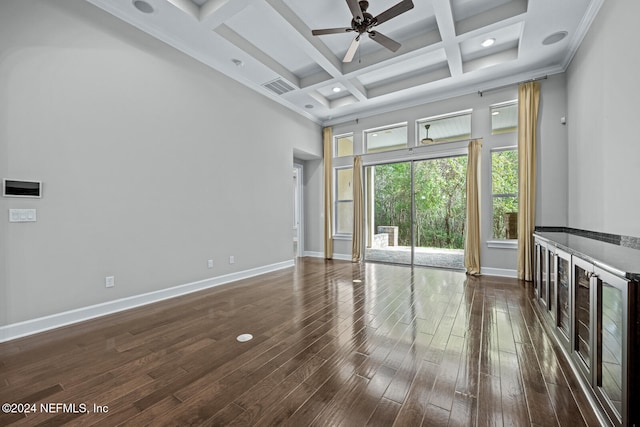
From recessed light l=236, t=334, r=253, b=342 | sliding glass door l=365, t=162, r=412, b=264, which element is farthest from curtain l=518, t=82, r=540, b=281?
recessed light l=236, t=334, r=253, b=342

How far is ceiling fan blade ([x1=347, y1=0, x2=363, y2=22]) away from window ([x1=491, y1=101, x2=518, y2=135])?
11.2 ft

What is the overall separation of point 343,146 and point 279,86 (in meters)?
2.42

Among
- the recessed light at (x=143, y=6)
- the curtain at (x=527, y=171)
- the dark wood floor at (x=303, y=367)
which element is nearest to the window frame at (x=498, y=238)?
the curtain at (x=527, y=171)

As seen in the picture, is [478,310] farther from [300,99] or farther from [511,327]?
[300,99]

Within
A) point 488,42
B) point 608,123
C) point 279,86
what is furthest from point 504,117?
Answer: point 279,86

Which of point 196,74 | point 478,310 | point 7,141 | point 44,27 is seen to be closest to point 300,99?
point 196,74

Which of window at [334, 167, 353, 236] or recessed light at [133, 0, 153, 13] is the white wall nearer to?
window at [334, 167, 353, 236]

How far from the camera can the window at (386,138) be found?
603 cm

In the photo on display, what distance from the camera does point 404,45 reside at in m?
4.12

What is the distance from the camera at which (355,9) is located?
299 centimetres

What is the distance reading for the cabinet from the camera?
124 cm

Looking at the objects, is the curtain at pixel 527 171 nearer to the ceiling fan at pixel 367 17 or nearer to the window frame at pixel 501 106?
the window frame at pixel 501 106

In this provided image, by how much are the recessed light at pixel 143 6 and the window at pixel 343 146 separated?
15.0 feet

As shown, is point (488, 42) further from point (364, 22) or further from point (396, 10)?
point (364, 22)
